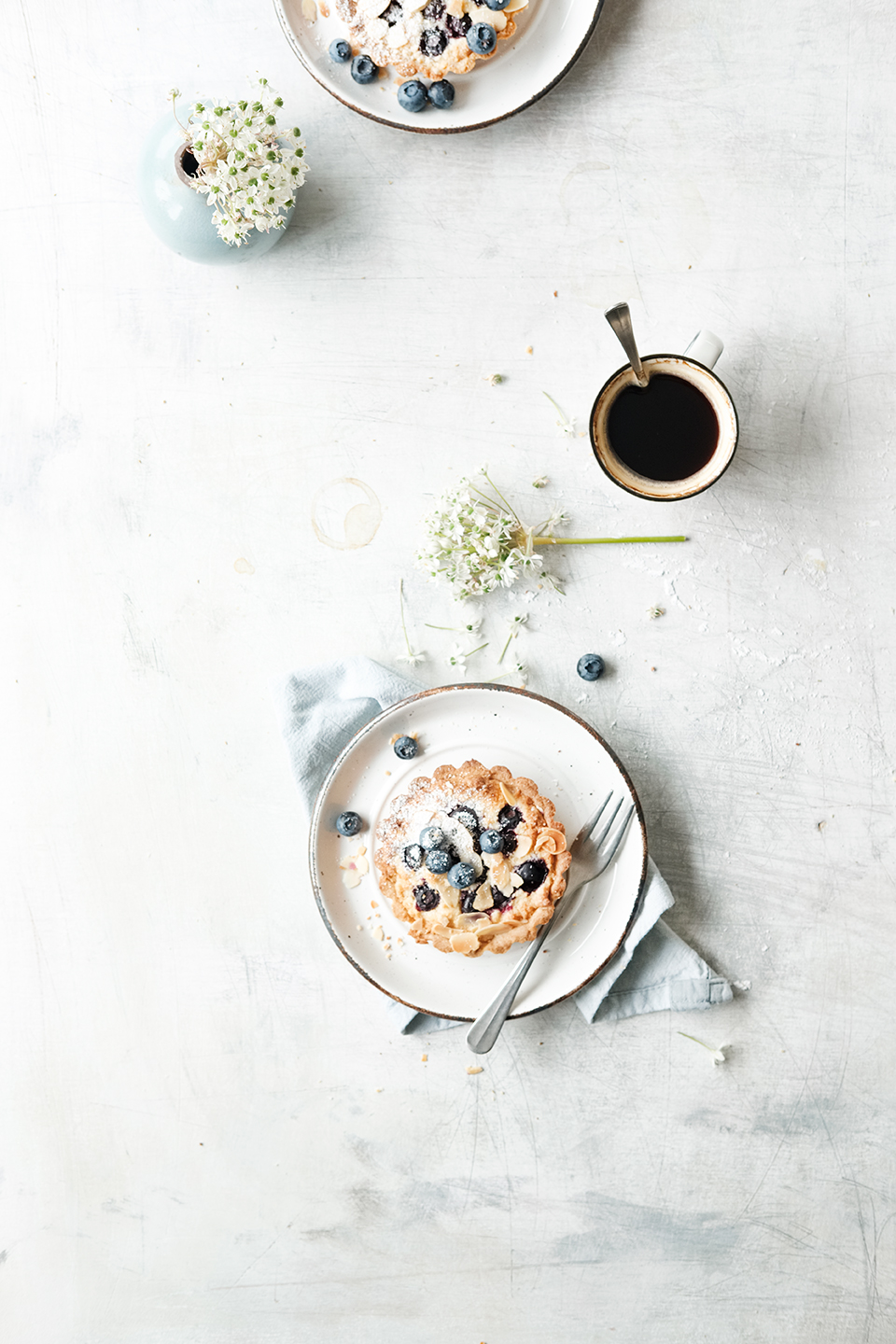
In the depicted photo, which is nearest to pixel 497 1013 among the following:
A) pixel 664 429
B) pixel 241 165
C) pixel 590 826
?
pixel 590 826

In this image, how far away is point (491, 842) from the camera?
1842 millimetres

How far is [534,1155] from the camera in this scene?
2145 millimetres

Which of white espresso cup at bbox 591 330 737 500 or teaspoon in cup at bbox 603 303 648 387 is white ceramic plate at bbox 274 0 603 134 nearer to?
teaspoon in cup at bbox 603 303 648 387

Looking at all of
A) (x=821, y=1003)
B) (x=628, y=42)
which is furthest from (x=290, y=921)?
(x=628, y=42)

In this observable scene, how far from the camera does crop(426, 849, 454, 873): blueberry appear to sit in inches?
72.7

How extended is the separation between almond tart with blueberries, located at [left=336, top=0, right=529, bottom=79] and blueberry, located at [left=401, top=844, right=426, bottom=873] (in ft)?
5.38

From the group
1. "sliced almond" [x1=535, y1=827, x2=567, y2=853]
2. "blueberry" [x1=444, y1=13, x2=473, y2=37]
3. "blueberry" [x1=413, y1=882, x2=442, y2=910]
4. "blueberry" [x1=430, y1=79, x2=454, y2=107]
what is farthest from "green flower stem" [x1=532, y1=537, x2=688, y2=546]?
"blueberry" [x1=444, y1=13, x2=473, y2=37]

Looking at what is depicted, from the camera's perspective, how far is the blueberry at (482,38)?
74.8 inches

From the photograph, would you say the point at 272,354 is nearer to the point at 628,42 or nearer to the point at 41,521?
the point at 41,521

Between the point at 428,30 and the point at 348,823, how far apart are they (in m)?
1.69

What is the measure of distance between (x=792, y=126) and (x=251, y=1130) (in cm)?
265

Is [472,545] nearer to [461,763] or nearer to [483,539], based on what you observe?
[483,539]

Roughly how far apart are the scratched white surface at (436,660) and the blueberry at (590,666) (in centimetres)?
5

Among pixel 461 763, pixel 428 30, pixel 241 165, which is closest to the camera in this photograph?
pixel 241 165
